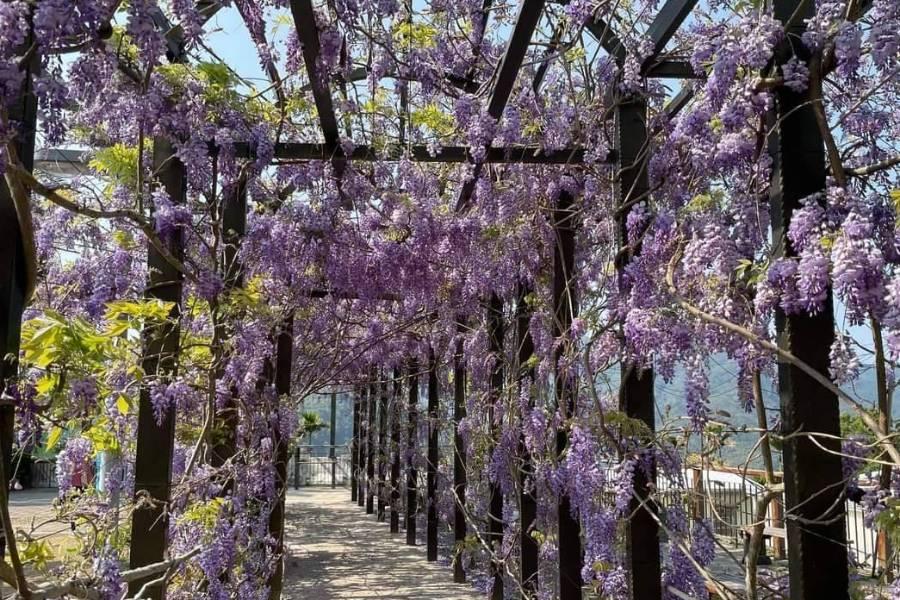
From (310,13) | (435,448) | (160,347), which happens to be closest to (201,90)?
(310,13)

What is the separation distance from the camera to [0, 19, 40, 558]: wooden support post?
1.70 m

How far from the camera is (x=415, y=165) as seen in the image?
526cm

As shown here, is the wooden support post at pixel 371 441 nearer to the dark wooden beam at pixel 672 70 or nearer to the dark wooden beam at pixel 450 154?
the dark wooden beam at pixel 450 154

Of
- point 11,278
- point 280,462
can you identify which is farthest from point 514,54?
point 280,462

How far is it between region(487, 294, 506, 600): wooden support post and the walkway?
0.68m

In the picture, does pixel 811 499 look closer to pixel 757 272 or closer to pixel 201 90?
pixel 757 272

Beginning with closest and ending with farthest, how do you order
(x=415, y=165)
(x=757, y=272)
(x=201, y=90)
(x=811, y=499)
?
(x=811, y=499)
(x=757, y=272)
(x=201, y=90)
(x=415, y=165)

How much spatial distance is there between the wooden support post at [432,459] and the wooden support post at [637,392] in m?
5.39

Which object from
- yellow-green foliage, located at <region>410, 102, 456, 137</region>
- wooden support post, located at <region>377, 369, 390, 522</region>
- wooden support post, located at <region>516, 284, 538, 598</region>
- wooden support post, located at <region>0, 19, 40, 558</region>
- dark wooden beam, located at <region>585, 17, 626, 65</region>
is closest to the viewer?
wooden support post, located at <region>0, 19, 40, 558</region>

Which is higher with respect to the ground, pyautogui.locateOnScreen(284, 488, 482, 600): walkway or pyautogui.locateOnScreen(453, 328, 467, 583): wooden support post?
pyautogui.locateOnScreen(453, 328, 467, 583): wooden support post

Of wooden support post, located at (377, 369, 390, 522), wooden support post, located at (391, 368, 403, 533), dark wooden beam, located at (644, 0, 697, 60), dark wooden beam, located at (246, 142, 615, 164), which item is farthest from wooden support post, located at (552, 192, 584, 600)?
wooden support post, located at (377, 369, 390, 522)

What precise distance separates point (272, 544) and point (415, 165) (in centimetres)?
302

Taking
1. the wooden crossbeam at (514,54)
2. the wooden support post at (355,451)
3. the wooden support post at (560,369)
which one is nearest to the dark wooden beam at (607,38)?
the wooden crossbeam at (514,54)

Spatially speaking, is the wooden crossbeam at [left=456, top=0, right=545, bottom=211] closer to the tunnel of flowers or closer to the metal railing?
the tunnel of flowers
